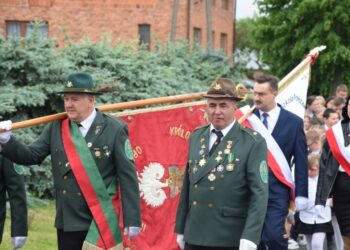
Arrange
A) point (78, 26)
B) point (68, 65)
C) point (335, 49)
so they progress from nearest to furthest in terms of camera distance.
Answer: point (68, 65), point (335, 49), point (78, 26)

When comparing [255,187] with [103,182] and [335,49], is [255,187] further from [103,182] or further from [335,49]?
[335,49]

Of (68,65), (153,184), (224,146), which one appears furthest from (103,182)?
(68,65)

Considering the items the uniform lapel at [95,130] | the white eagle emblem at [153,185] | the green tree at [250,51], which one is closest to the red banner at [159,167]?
the white eagle emblem at [153,185]

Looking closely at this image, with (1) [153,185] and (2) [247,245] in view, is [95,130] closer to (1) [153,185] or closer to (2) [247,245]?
(2) [247,245]

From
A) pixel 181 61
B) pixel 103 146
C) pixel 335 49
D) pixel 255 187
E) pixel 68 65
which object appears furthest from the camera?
pixel 335 49

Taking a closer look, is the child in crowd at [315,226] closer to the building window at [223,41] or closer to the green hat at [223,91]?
the green hat at [223,91]

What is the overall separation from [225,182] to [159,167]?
2511 mm

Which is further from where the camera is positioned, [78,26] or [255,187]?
[78,26]

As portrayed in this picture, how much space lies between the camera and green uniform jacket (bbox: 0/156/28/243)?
654cm

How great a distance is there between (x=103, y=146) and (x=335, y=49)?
79.7 ft

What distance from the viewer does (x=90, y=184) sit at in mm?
6375

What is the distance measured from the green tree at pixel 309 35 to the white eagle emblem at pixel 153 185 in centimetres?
2161

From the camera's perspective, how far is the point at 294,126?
8.10 m

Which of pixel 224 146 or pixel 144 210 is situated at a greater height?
pixel 224 146
